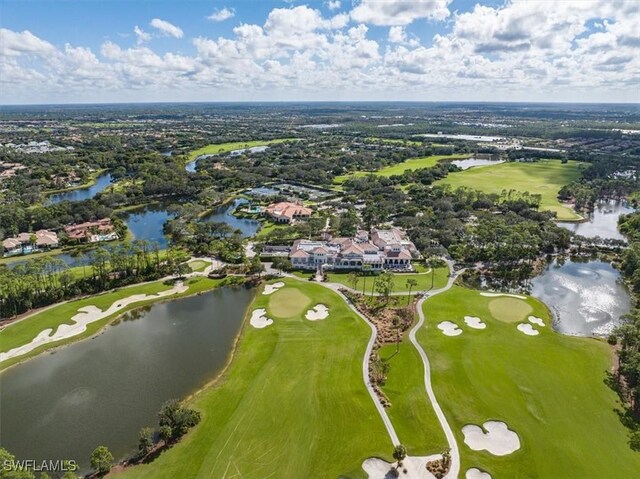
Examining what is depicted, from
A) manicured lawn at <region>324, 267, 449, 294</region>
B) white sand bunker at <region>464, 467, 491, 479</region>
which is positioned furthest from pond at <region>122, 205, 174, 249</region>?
white sand bunker at <region>464, 467, 491, 479</region>

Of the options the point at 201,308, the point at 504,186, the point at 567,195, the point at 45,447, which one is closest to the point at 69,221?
the point at 201,308

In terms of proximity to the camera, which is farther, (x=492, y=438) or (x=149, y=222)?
(x=149, y=222)

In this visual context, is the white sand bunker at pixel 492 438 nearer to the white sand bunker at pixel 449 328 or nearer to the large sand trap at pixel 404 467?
the large sand trap at pixel 404 467

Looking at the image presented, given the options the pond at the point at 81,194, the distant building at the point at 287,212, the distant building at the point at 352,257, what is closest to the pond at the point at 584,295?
the distant building at the point at 352,257

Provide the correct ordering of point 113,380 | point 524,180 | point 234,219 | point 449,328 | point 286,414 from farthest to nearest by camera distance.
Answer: point 524,180 → point 234,219 → point 449,328 → point 113,380 → point 286,414

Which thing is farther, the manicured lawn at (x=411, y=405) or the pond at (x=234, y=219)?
the pond at (x=234, y=219)

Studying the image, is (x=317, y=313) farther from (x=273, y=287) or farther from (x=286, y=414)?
(x=286, y=414)

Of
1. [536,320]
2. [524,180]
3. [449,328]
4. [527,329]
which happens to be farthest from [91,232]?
[524,180]

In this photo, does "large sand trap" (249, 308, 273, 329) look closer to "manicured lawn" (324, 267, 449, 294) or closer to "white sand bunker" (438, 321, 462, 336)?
"manicured lawn" (324, 267, 449, 294)
